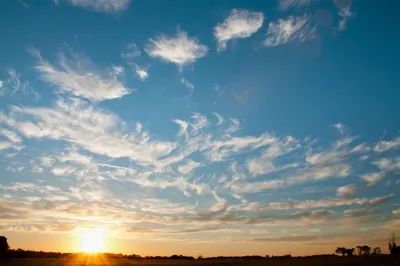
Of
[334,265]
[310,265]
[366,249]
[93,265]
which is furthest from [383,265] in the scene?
[366,249]

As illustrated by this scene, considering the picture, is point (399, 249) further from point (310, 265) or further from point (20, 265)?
point (20, 265)

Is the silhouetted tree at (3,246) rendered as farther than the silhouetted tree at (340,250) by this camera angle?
No

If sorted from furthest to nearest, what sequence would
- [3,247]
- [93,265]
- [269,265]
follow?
1. [3,247]
2. [269,265]
3. [93,265]

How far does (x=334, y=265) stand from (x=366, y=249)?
4716 inches

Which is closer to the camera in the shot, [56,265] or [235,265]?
[56,265]

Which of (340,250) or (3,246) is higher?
(340,250)

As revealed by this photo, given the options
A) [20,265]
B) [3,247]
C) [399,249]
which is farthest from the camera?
[399,249]

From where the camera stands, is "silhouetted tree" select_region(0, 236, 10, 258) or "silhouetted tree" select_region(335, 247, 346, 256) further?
"silhouetted tree" select_region(335, 247, 346, 256)

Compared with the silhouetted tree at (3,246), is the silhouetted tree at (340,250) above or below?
above

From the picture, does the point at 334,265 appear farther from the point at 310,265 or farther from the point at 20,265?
the point at 20,265

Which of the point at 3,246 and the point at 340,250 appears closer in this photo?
the point at 3,246

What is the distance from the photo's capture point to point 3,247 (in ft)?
168

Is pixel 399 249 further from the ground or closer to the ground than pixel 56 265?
further from the ground

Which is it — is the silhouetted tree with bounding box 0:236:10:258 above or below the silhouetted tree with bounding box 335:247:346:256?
below
